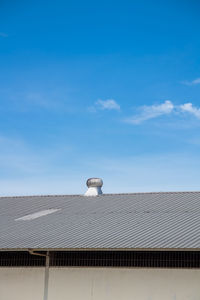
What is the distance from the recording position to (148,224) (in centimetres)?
2073

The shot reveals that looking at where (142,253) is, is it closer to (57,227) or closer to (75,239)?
(75,239)

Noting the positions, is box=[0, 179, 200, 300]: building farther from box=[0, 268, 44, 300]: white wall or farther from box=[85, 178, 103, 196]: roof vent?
box=[85, 178, 103, 196]: roof vent

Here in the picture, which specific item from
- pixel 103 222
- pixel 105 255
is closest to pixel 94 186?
pixel 103 222

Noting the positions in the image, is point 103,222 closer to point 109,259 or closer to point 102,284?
point 109,259

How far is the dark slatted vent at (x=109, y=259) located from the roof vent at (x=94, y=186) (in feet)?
26.1

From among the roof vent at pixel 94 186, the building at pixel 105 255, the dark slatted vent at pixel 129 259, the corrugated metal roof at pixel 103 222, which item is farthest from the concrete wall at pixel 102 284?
the roof vent at pixel 94 186

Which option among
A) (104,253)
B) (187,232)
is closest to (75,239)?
(104,253)

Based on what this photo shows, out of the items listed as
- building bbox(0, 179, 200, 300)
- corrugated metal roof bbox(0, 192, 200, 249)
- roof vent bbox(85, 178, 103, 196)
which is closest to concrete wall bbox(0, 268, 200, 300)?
building bbox(0, 179, 200, 300)

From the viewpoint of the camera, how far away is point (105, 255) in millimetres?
18891

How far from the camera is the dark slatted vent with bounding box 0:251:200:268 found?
17969 mm

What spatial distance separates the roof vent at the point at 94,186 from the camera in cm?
2772

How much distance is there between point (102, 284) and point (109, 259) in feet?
2.78

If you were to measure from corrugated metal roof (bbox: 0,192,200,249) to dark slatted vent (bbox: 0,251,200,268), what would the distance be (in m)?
0.45

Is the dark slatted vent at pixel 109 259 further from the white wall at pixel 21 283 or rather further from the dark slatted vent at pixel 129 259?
the white wall at pixel 21 283
